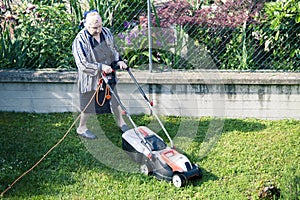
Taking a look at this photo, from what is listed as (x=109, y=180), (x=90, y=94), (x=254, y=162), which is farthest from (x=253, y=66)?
(x=109, y=180)

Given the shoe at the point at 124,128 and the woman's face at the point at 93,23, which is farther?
the shoe at the point at 124,128

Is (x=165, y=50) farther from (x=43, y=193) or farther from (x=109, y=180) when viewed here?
(x=43, y=193)

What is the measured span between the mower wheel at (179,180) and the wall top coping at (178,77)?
1.86 metres

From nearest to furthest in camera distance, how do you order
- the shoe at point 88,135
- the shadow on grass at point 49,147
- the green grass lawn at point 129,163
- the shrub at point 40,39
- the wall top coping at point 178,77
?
the green grass lawn at point 129,163 → the shadow on grass at point 49,147 → the shoe at point 88,135 → the wall top coping at point 178,77 → the shrub at point 40,39

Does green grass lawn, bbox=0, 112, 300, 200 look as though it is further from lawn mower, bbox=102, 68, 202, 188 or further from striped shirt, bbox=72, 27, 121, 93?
striped shirt, bbox=72, 27, 121, 93

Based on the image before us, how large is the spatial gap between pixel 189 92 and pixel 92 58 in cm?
150

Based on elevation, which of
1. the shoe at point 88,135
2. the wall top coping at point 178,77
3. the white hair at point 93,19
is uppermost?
the white hair at point 93,19

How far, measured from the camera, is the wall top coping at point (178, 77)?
637 cm

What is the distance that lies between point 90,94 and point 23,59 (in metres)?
1.46

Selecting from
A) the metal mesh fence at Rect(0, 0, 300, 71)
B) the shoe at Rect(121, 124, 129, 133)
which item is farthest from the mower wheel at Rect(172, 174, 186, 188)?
the metal mesh fence at Rect(0, 0, 300, 71)

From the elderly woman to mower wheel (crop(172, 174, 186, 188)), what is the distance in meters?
1.33

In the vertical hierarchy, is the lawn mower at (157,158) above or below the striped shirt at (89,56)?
below

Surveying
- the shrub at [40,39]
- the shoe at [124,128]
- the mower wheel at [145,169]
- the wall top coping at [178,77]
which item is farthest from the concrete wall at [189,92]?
the mower wheel at [145,169]

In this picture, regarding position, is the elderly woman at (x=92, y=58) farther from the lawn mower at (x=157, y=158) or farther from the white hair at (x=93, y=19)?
the lawn mower at (x=157, y=158)
